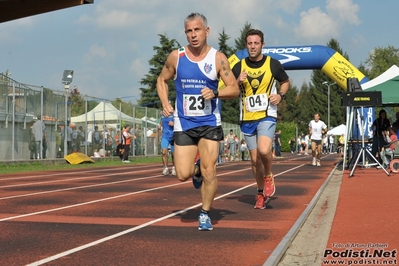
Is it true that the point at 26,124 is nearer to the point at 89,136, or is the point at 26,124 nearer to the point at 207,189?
the point at 89,136

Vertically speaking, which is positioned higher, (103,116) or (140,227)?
(103,116)

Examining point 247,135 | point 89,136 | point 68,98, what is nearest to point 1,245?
point 247,135

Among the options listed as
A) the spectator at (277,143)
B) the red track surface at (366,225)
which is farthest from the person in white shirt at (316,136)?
the spectator at (277,143)

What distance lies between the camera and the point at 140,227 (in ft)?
25.7

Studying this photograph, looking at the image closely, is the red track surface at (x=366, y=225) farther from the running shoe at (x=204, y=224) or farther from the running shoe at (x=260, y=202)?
the running shoe at (x=204, y=224)

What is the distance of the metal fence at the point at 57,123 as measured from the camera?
1031 inches

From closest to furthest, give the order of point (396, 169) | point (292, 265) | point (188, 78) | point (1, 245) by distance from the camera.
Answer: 1. point (292, 265)
2. point (1, 245)
3. point (188, 78)
4. point (396, 169)

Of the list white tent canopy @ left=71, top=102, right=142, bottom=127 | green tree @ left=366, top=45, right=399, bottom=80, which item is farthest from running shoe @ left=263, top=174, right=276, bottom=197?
green tree @ left=366, top=45, right=399, bottom=80

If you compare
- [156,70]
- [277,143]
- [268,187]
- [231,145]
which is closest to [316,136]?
[231,145]

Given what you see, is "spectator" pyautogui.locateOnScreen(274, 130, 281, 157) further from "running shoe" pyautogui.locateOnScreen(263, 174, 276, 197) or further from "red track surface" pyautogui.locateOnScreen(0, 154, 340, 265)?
"running shoe" pyautogui.locateOnScreen(263, 174, 276, 197)

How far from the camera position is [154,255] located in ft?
19.9

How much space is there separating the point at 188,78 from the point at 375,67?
104122 mm

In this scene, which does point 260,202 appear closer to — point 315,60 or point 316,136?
point 316,136

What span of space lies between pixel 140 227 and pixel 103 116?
28.0m
